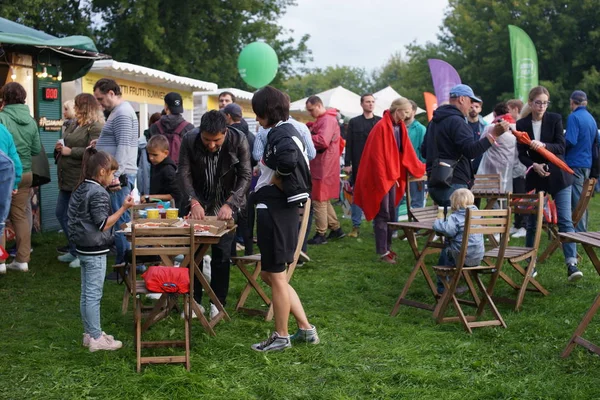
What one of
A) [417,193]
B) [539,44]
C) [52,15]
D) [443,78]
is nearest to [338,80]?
[539,44]

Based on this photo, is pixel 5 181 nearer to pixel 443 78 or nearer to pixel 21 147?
pixel 21 147

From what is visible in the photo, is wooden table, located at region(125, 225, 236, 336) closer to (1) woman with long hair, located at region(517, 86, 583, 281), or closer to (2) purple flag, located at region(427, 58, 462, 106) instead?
(1) woman with long hair, located at region(517, 86, 583, 281)

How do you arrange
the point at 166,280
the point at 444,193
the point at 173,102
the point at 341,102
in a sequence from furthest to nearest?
the point at 341,102 → the point at 173,102 → the point at 444,193 → the point at 166,280

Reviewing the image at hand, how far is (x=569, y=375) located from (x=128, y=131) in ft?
13.9

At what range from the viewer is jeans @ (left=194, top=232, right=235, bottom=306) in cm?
554

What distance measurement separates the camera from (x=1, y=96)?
7.24m

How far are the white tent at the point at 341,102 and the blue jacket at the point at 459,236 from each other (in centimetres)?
1425

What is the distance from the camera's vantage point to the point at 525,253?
6223mm

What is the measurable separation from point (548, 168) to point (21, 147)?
16.8 feet

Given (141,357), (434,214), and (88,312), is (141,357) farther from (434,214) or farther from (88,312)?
(434,214)

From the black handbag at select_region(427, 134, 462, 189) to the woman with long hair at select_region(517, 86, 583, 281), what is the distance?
2.87 ft

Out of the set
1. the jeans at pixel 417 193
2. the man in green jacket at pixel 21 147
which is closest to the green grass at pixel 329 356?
the man in green jacket at pixel 21 147

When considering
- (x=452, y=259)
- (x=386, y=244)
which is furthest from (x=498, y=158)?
(x=452, y=259)

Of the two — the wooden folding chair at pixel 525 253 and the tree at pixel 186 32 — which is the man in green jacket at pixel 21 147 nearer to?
the wooden folding chair at pixel 525 253
